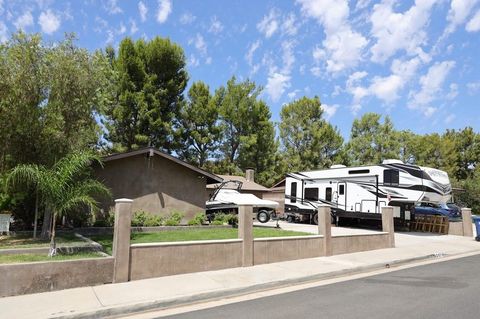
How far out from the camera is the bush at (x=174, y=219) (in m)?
17.0

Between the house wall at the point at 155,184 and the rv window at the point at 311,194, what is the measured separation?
327 inches

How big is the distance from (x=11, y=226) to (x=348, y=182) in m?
16.5

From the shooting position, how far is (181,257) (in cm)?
968

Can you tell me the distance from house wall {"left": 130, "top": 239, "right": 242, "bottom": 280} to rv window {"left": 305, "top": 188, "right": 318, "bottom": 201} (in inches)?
569

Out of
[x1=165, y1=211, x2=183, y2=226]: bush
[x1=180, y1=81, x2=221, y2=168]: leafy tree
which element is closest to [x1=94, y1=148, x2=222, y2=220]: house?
[x1=165, y1=211, x2=183, y2=226]: bush

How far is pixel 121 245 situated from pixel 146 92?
2605 centimetres

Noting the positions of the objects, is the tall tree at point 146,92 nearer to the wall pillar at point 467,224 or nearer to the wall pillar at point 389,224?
the wall pillar at point 389,224

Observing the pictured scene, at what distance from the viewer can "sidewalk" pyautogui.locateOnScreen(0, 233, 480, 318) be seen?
6816 mm

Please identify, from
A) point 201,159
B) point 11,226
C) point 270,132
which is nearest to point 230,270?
point 11,226

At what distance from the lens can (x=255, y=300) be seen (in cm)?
777

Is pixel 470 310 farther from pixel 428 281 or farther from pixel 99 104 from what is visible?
pixel 99 104

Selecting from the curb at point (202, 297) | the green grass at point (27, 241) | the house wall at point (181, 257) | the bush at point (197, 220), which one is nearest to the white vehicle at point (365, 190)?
the bush at point (197, 220)

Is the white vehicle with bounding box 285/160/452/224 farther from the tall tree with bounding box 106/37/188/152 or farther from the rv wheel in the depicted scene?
the tall tree with bounding box 106/37/188/152

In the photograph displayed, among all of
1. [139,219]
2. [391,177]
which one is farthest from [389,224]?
[139,219]
